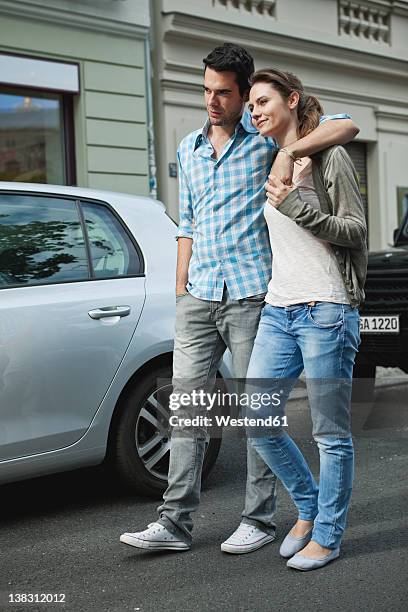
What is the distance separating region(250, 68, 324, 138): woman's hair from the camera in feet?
11.4

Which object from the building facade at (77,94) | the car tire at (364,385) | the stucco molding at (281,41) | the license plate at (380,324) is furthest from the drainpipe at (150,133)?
the license plate at (380,324)

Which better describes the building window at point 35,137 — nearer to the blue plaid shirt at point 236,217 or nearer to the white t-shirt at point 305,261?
the blue plaid shirt at point 236,217

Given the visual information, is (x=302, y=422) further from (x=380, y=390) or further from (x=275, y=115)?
(x=275, y=115)

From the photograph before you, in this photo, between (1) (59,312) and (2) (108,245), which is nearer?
(1) (59,312)

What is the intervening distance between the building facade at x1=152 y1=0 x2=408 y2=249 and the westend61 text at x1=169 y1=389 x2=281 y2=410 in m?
8.08

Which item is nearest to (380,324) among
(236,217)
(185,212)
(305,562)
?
(185,212)

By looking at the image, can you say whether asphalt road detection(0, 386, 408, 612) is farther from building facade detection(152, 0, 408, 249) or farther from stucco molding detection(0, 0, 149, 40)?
building facade detection(152, 0, 408, 249)

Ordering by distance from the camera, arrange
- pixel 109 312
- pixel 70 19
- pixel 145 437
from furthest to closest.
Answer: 1. pixel 70 19
2. pixel 145 437
3. pixel 109 312

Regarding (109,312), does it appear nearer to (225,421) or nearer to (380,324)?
(225,421)

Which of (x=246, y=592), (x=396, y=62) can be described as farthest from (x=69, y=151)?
(x=246, y=592)

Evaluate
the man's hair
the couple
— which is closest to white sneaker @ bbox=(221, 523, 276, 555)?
the couple

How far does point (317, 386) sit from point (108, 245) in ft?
5.05

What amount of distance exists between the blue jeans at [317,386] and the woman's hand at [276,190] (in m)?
0.40

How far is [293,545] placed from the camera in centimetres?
371
